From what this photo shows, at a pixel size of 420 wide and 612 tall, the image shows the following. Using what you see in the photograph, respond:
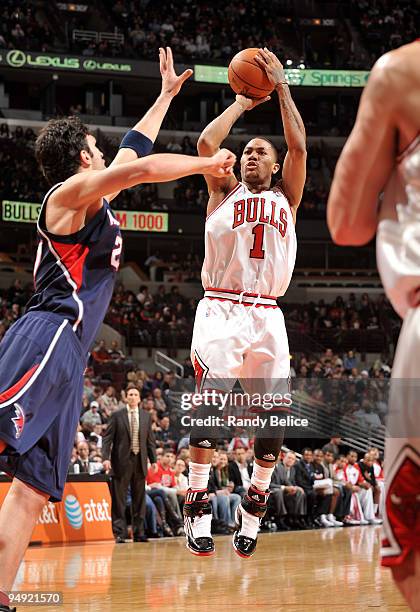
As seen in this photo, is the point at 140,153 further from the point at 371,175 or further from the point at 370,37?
the point at 370,37

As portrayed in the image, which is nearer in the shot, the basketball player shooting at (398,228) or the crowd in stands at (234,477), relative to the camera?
the basketball player shooting at (398,228)

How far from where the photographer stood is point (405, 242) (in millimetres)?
2508

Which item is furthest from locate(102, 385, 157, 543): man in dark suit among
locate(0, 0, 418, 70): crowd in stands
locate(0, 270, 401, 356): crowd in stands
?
locate(0, 0, 418, 70): crowd in stands


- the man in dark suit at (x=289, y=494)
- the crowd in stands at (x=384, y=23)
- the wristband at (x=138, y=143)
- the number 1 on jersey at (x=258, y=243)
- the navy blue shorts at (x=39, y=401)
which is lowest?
the man in dark suit at (x=289, y=494)

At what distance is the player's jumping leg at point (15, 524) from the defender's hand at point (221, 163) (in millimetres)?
1751

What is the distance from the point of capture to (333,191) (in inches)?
105

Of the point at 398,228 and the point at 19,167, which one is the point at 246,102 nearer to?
the point at 398,228

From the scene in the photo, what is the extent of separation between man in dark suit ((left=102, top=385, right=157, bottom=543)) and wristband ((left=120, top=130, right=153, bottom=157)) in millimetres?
8179

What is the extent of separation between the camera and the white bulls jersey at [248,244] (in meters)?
6.32

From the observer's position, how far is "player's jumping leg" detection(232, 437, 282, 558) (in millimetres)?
6359

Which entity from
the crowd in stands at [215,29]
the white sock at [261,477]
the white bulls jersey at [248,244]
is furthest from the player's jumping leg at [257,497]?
the crowd in stands at [215,29]

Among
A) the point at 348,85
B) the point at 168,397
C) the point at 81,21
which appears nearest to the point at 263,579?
the point at 168,397

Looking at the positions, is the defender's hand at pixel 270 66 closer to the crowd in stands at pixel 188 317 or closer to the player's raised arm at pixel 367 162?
the player's raised arm at pixel 367 162

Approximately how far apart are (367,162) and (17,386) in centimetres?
230
